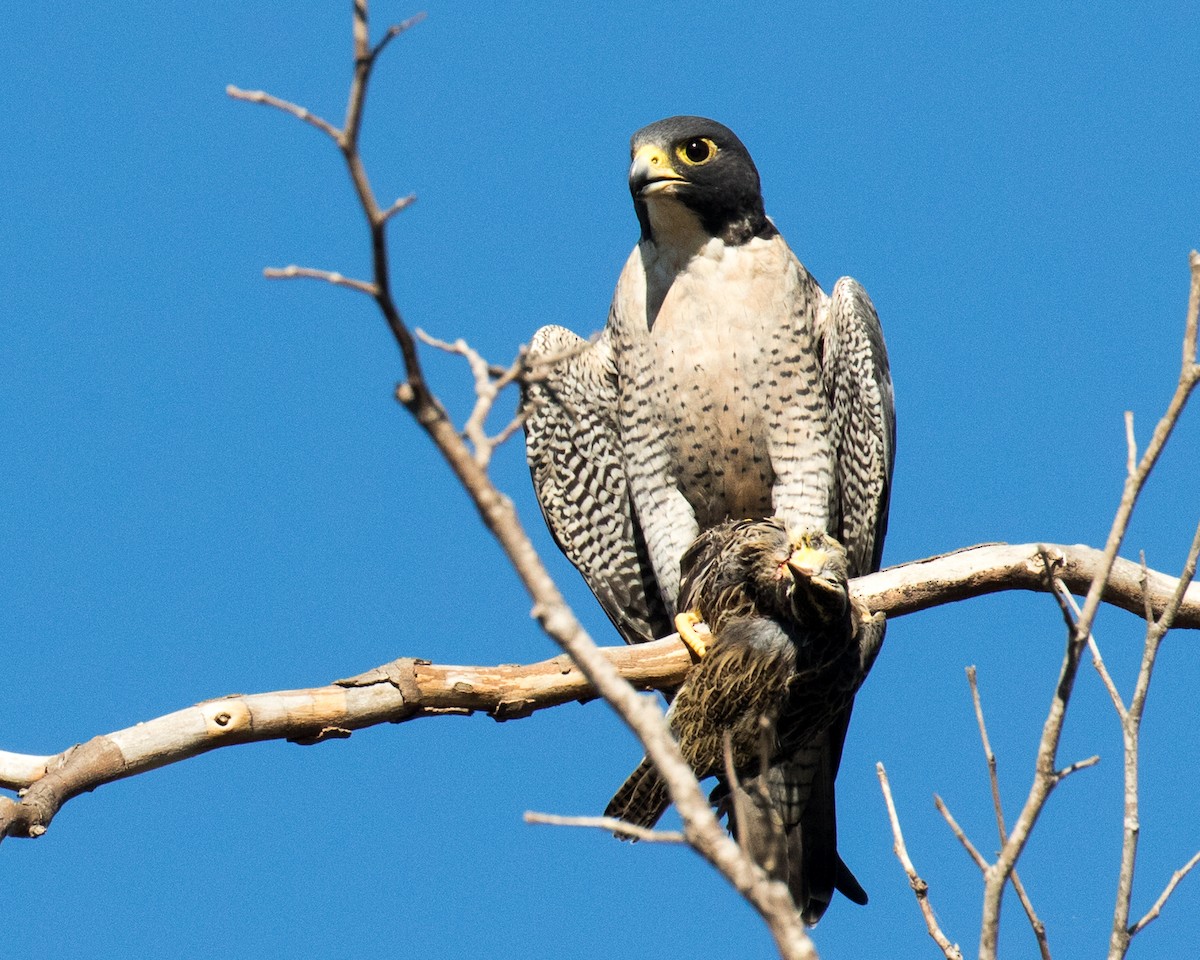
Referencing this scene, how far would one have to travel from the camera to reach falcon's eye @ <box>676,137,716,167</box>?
241 inches

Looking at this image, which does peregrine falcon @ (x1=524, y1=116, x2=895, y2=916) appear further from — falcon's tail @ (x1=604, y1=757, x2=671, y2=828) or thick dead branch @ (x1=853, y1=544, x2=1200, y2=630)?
falcon's tail @ (x1=604, y1=757, x2=671, y2=828)

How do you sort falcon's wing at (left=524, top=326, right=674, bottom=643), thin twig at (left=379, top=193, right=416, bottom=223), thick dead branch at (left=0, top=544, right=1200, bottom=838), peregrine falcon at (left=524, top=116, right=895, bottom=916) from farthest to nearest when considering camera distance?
1. falcon's wing at (left=524, top=326, right=674, bottom=643)
2. peregrine falcon at (left=524, top=116, right=895, bottom=916)
3. thick dead branch at (left=0, top=544, right=1200, bottom=838)
4. thin twig at (left=379, top=193, right=416, bottom=223)

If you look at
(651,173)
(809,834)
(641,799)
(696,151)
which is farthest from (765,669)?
(696,151)

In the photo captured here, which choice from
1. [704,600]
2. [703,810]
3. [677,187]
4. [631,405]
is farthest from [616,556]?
[703,810]

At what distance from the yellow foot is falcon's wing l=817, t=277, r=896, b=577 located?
48.5 inches

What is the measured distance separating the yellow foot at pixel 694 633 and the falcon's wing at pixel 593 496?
1334 millimetres

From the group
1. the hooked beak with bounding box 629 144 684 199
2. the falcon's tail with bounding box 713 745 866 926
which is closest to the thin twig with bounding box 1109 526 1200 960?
the falcon's tail with bounding box 713 745 866 926

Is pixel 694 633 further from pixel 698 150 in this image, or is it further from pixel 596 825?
pixel 596 825

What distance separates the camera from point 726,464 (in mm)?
6281

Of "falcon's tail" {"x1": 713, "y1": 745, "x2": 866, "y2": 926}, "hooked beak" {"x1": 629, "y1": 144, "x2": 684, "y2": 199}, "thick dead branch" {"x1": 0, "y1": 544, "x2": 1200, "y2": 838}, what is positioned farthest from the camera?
"hooked beak" {"x1": 629, "y1": 144, "x2": 684, "y2": 199}

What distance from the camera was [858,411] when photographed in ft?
20.6

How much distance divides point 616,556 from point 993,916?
165 inches

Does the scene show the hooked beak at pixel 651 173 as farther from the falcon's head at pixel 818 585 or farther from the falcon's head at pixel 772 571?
the falcon's head at pixel 818 585

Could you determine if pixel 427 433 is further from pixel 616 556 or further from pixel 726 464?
pixel 616 556
